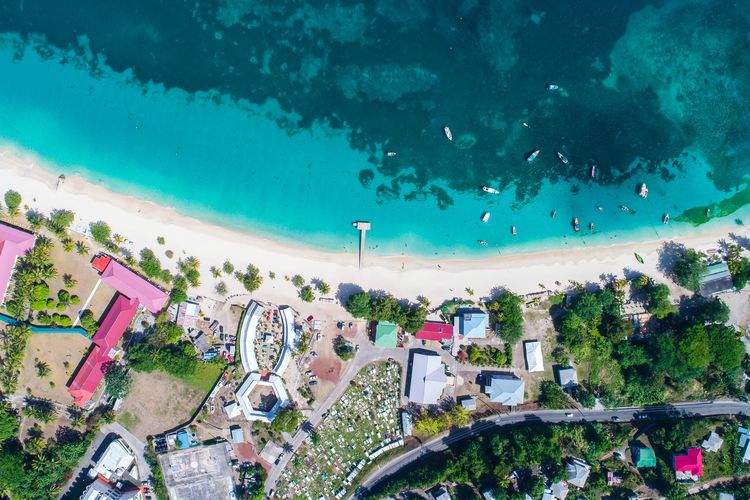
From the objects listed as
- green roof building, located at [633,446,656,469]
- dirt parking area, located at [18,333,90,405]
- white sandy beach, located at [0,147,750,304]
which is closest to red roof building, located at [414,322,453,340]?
white sandy beach, located at [0,147,750,304]

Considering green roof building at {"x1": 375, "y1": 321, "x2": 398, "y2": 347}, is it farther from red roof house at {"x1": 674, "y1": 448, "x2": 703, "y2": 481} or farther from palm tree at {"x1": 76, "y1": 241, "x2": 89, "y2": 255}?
palm tree at {"x1": 76, "y1": 241, "x2": 89, "y2": 255}

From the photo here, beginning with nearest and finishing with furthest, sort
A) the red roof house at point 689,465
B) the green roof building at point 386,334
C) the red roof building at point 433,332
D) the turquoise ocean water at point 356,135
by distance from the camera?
1. the red roof house at point 689,465
2. the green roof building at point 386,334
3. the red roof building at point 433,332
4. the turquoise ocean water at point 356,135

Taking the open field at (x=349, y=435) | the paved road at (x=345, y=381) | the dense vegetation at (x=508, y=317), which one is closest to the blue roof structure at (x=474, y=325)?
the dense vegetation at (x=508, y=317)

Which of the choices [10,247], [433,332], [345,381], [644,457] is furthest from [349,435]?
[10,247]

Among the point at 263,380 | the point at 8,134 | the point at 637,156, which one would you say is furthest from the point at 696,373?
the point at 8,134

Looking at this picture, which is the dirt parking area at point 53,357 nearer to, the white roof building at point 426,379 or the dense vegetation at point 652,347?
the white roof building at point 426,379

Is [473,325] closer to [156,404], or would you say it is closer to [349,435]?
[349,435]
